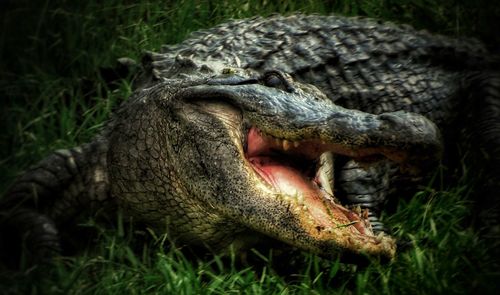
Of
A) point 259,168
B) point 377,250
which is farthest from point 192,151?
point 377,250

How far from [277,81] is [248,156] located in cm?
36

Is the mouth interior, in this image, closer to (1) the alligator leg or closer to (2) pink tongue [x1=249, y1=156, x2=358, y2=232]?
(2) pink tongue [x1=249, y1=156, x2=358, y2=232]

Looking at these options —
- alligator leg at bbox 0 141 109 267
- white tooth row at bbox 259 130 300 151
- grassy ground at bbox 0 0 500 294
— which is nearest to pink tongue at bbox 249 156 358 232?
white tooth row at bbox 259 130 300 151

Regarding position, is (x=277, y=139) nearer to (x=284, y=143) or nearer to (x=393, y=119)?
(x=284, y=143)

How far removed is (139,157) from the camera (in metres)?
3.55

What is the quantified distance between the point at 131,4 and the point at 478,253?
9.95ft

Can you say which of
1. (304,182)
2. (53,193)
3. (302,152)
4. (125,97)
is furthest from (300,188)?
(125,97)

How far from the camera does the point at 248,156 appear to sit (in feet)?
10.7

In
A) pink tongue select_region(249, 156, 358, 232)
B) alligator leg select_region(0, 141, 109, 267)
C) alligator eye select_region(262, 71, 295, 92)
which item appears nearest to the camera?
pink tongue select_region(249, 156, 358, 232)

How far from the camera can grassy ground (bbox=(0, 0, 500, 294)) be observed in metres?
3.18

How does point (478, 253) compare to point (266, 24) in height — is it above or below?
below

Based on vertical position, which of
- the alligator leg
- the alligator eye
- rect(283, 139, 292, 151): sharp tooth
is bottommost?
the alligator leg

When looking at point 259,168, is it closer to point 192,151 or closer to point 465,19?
point 192,151

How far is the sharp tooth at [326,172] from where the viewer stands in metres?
3.43
